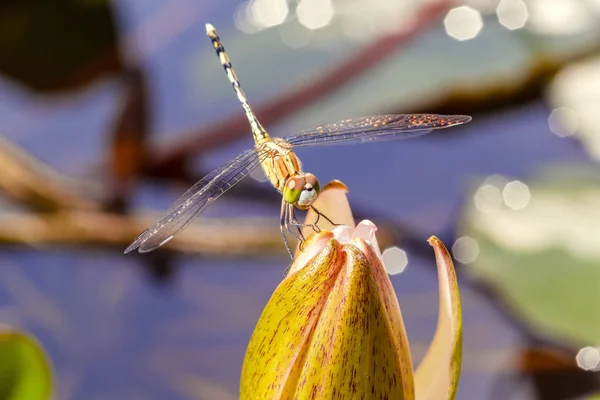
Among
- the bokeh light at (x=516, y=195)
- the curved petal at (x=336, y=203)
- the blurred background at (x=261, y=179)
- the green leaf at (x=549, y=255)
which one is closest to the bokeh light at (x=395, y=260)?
the blurred background at (x=261, y=179)

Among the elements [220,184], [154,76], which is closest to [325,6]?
[154,76]

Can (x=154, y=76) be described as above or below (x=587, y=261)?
above

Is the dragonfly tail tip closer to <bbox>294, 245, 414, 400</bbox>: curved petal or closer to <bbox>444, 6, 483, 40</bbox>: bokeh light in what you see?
<bbox>294, 245, 414, 400</bbox>: curved petal

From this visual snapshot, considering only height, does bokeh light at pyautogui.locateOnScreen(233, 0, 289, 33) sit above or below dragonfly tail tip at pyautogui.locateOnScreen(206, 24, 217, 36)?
above

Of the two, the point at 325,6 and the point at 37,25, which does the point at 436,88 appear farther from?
the point at 37,25

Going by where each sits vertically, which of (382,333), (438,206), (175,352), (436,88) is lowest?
(382,333)

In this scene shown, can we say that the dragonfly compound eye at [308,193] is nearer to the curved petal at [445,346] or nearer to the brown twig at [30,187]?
the curved petal at [445,346]

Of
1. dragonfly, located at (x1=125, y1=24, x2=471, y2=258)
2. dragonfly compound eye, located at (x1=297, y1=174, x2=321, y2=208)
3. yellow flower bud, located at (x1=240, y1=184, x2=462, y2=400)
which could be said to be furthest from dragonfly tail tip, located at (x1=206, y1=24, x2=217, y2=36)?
yellow flower bud, located at (x1=240, y1=184, x2=462, y2=400)
